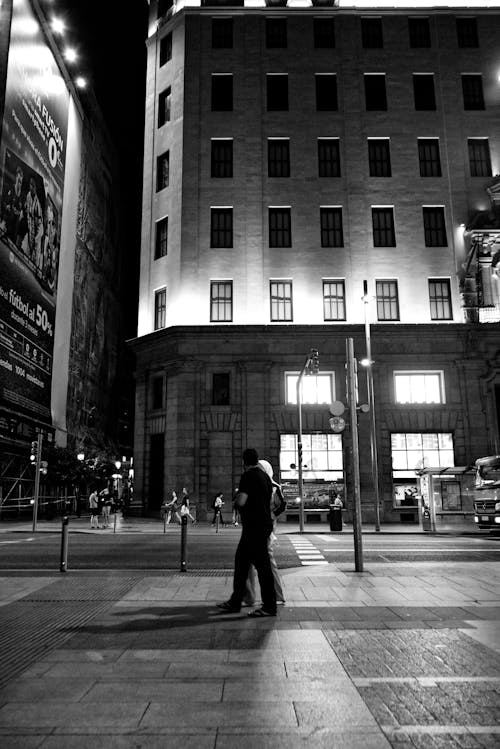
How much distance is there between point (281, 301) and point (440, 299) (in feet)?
31.2

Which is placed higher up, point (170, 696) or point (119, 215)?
point (119, 215)

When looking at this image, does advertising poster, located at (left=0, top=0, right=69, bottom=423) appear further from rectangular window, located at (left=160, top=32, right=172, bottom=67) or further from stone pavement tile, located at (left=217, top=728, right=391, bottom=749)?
stone pavement tile, located at (left=217, top=728, right=391, bottom=749)

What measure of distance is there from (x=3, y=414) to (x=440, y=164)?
30.3m

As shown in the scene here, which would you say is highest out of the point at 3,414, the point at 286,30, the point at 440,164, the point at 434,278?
the point at 286,30

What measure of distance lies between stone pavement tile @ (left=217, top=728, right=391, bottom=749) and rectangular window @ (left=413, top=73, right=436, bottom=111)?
41.4 m

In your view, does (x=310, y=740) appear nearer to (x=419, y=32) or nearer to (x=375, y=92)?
(x=375, y=92)

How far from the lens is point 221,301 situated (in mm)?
36750

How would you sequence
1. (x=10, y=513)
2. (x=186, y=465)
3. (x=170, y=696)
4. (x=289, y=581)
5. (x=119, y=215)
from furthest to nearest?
(x=119, y=215)
(x=10, y=513)
(x=186, y=465)
(x=289, y=581)
(x=170, y=696)

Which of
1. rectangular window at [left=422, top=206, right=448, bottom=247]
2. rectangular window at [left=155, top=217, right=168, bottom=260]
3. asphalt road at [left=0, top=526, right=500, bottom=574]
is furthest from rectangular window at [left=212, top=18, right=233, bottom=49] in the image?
asphalt road at [left=0, top=526, right=500, bottom=574]

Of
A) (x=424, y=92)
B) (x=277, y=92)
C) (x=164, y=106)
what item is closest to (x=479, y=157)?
(x=424, y=92)

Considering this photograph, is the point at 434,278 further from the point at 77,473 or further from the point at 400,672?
the point at 400,672

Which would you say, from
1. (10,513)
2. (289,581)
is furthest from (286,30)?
(289,581)

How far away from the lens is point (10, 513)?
39281mm

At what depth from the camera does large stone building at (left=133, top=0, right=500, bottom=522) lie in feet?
113
